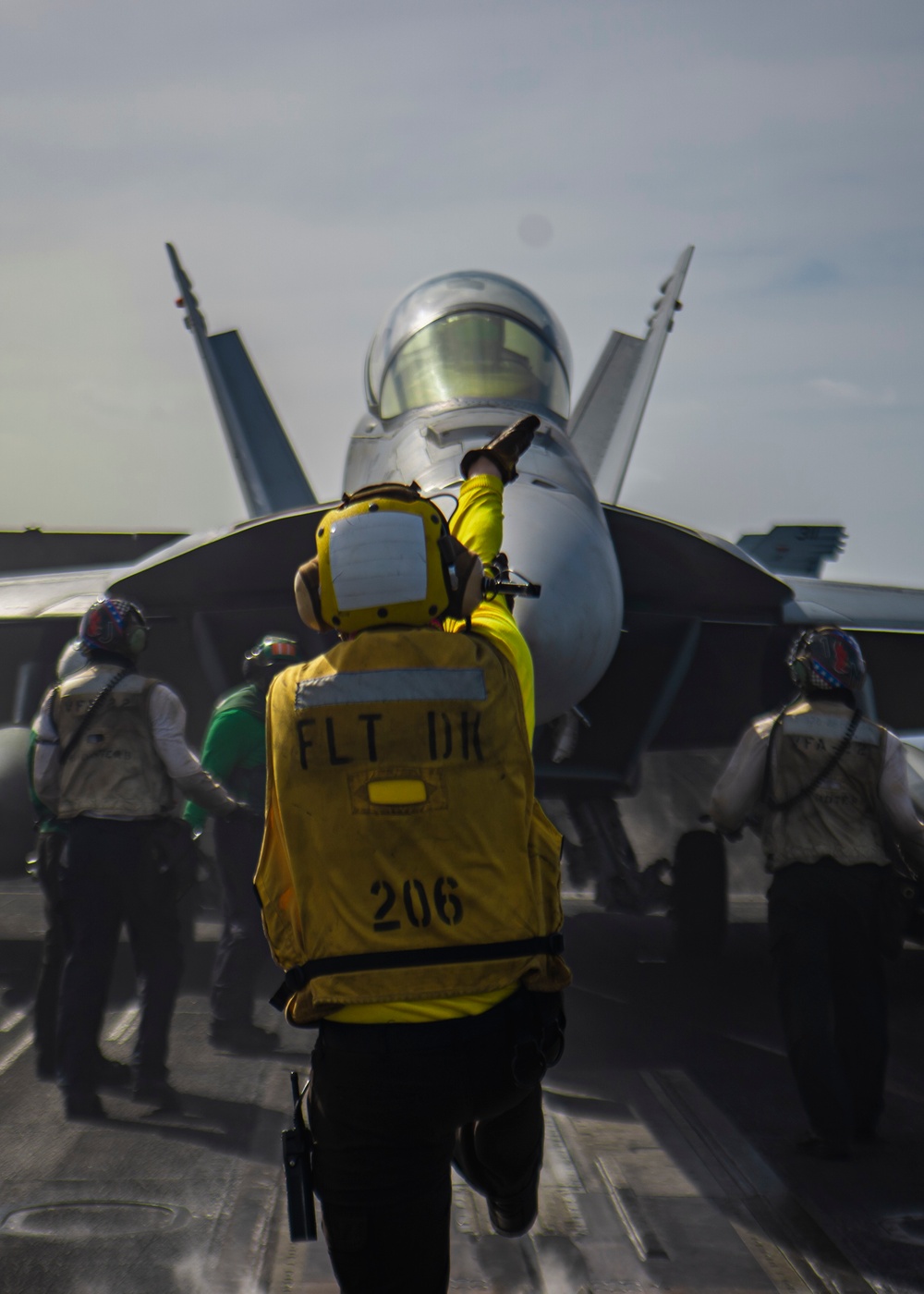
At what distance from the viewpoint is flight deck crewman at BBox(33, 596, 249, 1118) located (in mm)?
4727

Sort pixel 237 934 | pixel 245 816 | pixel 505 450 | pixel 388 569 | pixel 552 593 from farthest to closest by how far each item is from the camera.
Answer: pixel 245 816 < pixel 237 934 < pixel 552 593 < pixel 505 450 < pixel 388 569

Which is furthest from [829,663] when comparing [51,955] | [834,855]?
[51,955]

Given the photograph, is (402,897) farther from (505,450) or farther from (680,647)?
(680,647)

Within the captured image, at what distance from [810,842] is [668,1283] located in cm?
185

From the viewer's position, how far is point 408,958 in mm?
2293

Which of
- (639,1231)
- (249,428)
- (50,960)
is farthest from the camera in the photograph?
(249,428)

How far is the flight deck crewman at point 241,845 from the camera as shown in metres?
5.54

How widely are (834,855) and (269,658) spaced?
9.12 ft

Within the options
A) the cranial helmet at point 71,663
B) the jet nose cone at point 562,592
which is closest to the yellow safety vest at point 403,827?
the jet nose cone at point 562,592

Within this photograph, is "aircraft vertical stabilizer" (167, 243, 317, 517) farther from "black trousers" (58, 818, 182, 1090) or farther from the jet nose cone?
"black trousers" (58, 818, 182, 1090)

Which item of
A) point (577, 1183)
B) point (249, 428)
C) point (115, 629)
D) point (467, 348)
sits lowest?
point (577, 1183)

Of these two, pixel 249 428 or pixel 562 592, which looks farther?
pixel 249 428

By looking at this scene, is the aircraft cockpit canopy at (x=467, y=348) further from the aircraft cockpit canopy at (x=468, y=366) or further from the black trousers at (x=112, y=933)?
the black trousers at (x=112, y=933)

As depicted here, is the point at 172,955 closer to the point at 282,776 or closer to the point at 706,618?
the point at 282,776
